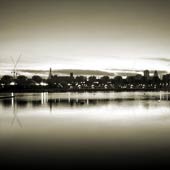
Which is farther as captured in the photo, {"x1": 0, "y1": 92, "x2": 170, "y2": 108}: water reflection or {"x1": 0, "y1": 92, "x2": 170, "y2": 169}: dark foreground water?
{"x1": 0, "y1": 92, "x2": 170, "y2": 108}: water reflection

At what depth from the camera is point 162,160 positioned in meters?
11.5

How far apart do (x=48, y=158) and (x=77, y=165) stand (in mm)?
1516

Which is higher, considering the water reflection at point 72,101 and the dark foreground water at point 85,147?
the dark foreground water at point 85,147

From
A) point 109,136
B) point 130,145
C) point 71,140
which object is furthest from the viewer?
point 109,136

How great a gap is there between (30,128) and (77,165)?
10238 mm

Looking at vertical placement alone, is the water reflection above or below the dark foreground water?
below

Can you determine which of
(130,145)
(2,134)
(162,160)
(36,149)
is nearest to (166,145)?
(130,145)

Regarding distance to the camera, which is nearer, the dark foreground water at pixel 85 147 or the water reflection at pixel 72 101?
the dark foreground water at pixel 85 147

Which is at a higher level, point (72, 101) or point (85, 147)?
point (85, 147)

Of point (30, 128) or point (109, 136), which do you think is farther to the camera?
point (30, 128)

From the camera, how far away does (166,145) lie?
47.3 feet

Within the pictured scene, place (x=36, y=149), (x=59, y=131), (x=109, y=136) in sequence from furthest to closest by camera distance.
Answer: (x=59, y=131) → (x=109, y=136) → (x=36, y=149)

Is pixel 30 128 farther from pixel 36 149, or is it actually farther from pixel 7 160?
pixel 7 160

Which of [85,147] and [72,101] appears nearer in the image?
[85,147]
